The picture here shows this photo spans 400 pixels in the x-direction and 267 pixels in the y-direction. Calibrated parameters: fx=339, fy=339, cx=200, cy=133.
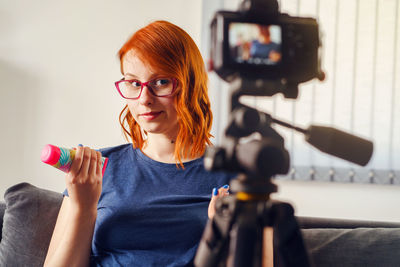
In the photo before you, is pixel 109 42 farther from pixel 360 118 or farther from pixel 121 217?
pixel 360 118

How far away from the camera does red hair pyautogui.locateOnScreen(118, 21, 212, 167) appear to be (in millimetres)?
997

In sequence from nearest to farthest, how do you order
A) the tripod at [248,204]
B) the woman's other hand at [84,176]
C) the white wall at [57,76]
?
1. the tripod at [248,204]
2. the woman's other hand at [84,176]
3. the white wall at [57,76]

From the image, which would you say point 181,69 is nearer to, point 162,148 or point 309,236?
point 162,148

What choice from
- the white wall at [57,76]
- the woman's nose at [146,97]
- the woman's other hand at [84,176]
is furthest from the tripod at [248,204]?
the white wall at [57,76]

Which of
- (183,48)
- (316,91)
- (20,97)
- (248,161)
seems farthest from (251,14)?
(20,97)

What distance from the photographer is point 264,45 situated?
1.43 feet

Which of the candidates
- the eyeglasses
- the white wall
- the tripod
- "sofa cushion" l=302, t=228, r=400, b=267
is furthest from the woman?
the white wall

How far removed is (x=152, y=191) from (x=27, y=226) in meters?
0.56

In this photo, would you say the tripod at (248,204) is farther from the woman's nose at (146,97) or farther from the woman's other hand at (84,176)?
the woman's nose at (146,97)

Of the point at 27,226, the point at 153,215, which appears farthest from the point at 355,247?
the point at 27,226

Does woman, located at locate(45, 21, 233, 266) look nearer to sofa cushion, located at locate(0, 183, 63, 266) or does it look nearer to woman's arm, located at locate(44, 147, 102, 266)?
woman's arm, located at locate(44, 147, 102, 266)

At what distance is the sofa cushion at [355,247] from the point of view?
3.76ft

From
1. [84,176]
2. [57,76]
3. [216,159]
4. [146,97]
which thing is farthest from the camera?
[57,76]

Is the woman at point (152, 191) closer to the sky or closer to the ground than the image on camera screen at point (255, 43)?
closer to the ground
